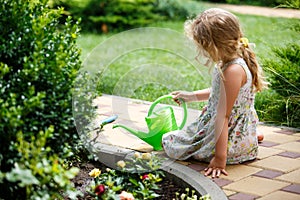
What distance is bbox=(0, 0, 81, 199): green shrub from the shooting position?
8.27 feet

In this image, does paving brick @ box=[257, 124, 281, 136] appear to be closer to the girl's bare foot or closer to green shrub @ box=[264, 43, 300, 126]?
green shrub @ box=[264, 43, 300, 126]

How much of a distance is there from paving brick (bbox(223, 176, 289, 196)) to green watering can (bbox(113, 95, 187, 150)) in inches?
29.3

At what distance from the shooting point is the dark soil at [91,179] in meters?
3.43

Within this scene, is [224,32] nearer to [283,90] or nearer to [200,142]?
[200,142]

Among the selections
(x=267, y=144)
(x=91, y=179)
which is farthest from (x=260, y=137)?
(x=91, y=179)

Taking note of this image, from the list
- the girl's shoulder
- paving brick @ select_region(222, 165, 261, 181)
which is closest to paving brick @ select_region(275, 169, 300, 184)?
paving brick @ select_region(222, 165, 261, 181)

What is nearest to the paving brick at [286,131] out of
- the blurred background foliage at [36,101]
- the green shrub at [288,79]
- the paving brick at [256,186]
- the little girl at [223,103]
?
the green shrub at [288,79]

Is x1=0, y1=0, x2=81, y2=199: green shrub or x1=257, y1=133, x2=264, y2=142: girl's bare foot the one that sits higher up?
x1=0, y1=0, x2=81, y2=199: green shrub

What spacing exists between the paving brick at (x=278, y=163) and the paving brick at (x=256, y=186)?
0.25 m

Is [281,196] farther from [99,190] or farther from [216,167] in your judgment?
[99,190]

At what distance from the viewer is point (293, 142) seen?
4371 millimetres

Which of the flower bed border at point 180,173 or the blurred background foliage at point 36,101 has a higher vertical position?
the blurred background foliage at point 36,101

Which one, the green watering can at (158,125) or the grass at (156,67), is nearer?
the green watering can at (158,125)

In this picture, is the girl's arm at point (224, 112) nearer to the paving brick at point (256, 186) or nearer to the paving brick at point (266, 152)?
the paving brick at point (256, 186)
